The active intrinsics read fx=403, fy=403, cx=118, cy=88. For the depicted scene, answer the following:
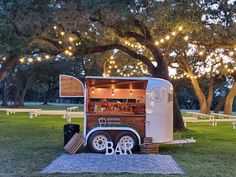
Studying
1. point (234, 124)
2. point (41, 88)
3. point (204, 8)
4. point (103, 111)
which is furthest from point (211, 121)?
point (41, 88)

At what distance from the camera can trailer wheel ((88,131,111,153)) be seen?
11.0 m

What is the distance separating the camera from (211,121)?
2145 centimetres

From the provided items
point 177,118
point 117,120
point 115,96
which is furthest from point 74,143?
point 177,118

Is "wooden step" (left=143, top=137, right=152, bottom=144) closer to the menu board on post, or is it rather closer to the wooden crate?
the wooden crate

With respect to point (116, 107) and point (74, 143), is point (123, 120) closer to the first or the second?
point (116, 107)

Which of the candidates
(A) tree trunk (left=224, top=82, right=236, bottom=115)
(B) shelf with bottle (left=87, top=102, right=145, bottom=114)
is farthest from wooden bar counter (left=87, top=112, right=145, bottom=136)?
(A) tree trunk (left=224, top=82, right=236, bottom=115)

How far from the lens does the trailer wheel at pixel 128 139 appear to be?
11016 millimetres

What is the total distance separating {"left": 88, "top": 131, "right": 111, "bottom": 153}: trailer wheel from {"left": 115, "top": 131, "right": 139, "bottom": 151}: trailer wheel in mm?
277

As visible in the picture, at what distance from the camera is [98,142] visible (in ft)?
36.2

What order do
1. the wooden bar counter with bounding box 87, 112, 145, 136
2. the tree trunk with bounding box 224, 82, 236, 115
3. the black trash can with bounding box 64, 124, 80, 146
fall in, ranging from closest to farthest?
the wooden bar counter with bounding box 87, 112, 145, 136, the black trash can with bounding box 64, 124, 80, 146, the tree trunk with bounding box 224, 82, 236, 115

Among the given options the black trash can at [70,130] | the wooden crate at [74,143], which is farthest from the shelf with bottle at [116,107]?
the wooden crate at [74,143]

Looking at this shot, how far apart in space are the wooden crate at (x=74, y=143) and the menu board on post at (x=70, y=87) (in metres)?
1.33

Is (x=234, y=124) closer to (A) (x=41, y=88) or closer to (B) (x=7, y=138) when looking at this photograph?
(B) (x=7, y=138)

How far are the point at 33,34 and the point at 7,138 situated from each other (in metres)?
3.83
